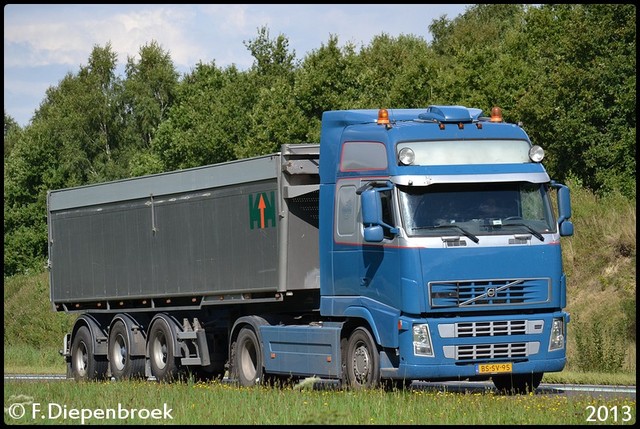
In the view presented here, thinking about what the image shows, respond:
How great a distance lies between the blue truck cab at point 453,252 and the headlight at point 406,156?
0.06 ft

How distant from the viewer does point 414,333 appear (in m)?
16.9

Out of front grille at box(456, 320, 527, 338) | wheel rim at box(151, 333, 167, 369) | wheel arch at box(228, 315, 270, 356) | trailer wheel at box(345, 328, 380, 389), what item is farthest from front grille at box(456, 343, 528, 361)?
wheel rim at box(151, 333, 167, 369)

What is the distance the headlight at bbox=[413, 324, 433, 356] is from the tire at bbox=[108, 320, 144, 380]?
890 cm

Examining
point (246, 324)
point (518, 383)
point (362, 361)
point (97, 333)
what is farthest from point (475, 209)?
point (97, 333)

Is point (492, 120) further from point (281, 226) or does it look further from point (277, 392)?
point (277, 392)

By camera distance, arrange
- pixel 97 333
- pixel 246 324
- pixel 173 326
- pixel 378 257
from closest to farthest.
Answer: pixel 378 257 → pixel 246 324 → pixel 173 326 → pixel 97 333

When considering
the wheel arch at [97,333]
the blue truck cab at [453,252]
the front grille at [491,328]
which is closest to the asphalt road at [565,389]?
the blue truck cab at [453,252]

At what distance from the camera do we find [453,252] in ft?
55.4

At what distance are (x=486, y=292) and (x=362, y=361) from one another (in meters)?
2.11

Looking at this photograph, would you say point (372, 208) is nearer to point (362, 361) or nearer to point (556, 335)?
point (362, 361)

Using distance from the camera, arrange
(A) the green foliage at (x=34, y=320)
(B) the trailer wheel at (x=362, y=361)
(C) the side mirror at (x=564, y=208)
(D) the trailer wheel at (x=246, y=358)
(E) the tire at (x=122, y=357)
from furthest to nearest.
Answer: (A) the green foliage at (x=34, y=320) < (E) the tire at (x=122, y=357) < (D) the trailer wheel at (x=246, y=358) < (C) the side mirror at (x=564, y=208) < (B) the trailer wheel at (x=362, y=361)

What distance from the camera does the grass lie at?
13.3 metres

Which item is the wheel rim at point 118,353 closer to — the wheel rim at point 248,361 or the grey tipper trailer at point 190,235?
the grey tipper trailer at point 190,235

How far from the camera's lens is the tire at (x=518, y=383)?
18188 mm
